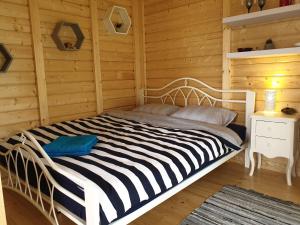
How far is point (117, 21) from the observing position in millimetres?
3662

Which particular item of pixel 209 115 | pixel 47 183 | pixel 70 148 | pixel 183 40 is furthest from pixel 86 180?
pixel 183 40

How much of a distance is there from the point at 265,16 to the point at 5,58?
2761mm

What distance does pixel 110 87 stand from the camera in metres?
3.68

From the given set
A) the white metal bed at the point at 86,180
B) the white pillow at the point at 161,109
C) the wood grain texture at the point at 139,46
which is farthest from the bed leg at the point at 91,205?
the wood grain texture at the point at 139,46

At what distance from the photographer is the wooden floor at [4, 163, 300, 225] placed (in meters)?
2.01

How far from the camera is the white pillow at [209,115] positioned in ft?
9.16

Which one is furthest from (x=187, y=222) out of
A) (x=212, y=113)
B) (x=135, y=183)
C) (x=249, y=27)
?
(x=249, y=27)

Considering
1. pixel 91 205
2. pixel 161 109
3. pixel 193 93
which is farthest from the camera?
pixel 193 93

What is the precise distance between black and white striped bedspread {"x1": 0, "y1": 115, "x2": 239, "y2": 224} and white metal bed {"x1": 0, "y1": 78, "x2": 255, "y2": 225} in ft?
0.24

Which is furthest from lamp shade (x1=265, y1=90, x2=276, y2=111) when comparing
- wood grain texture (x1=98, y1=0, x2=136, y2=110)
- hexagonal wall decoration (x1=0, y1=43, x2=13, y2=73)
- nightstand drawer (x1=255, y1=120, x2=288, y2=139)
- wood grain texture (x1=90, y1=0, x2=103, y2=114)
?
hexagonal wall decoration (x1=0, y1=43, x2=13, y2=73)

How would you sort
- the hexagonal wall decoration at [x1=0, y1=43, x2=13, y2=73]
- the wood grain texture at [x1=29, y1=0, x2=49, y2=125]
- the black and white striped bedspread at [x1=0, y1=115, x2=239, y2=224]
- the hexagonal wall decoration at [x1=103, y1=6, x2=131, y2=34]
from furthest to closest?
the hexagonal wall decoration at [x1=103, y1=6, x2=131, y2=34], the wood grain texture at [x1=29, y1=0, x2=49, y2=125], the hexagonal wall decoration at [x1=0, y1=43, x2=13, y2=73], the black and white striped bedspread at [x1=0, y1=115, x2=239, y2=224]

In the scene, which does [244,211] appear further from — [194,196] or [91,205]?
[91,205]

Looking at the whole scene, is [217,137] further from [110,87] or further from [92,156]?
[110,87]

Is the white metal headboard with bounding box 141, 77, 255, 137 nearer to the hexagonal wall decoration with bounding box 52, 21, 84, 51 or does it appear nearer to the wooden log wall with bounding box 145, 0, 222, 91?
the wooden log wall with bounding box 145, 0, 222, 91
